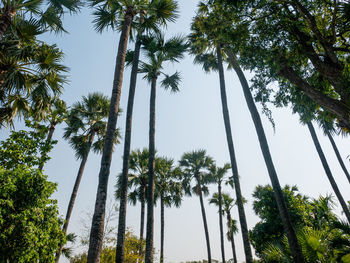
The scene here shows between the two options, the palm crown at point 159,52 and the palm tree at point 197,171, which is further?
the palm tree at point 197,171

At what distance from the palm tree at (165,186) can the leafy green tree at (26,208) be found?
513 inches

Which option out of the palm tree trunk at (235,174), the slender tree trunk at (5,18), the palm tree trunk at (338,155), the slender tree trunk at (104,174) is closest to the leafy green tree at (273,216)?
the palm tree trunk at (338,155)

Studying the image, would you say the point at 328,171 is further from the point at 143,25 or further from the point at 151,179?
the point at 143,25

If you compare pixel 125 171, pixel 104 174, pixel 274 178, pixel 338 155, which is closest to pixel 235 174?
pixel 274 178

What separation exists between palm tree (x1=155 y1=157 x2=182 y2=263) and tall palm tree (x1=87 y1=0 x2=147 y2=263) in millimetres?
13244

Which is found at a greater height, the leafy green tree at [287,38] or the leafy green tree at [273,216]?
the leafy green tree at [287,38]

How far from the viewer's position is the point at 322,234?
578 centimetres

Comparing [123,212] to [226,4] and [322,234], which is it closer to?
[322,234]

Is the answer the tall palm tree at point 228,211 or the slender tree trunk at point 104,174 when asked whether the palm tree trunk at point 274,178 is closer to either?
the slender tree trunk at point 104,174

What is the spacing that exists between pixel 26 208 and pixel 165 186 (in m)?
14.7

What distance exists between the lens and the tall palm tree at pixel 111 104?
5.00 meters

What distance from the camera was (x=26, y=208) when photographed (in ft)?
19.1

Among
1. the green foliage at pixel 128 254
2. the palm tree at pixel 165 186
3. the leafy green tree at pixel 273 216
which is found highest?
the palm tree at pixel 165 186

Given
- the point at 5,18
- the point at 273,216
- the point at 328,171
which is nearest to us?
the point at 5,18
